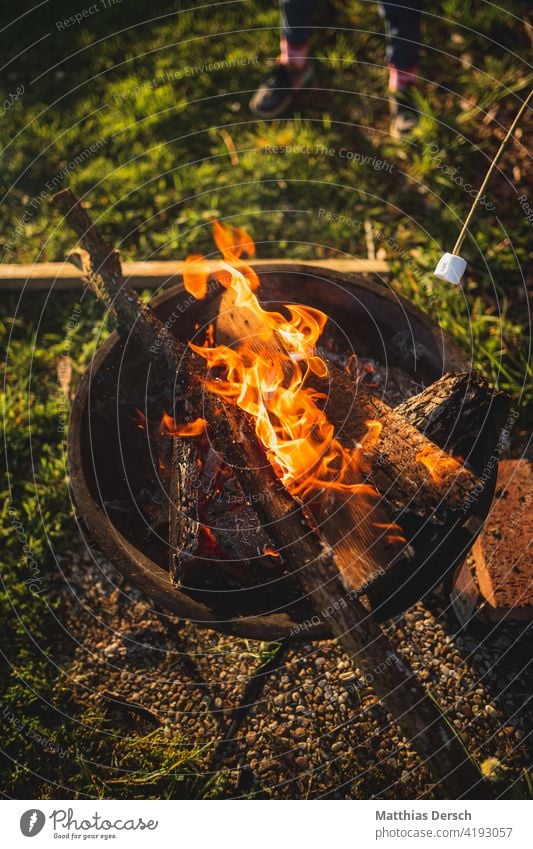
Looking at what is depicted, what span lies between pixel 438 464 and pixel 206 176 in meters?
4.41

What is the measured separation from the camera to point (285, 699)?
Result: 137 inches

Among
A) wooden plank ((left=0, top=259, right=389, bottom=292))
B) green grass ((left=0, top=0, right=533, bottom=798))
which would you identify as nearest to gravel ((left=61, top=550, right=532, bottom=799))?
green grass ((left=0, top=0, right=533, bottom=798))

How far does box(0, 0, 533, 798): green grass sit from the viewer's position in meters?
4.35

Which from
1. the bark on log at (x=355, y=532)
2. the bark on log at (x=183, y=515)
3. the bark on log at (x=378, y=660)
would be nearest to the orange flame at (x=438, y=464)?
the bark on log at (x=355, y=532)

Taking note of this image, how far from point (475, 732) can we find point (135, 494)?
2.45 meters

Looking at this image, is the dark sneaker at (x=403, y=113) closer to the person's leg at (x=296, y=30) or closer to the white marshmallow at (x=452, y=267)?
the person's leg at (x=296, y=30)

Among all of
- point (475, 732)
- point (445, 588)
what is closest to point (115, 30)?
point (445, 588)

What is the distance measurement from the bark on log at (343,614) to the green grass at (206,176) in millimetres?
1861

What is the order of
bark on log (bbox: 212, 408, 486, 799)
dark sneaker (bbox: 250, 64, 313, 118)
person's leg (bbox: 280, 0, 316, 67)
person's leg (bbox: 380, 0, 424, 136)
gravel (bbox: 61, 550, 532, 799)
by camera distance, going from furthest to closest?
1. dark sneaker (bbox: 250, 64, 313, 118)
2. person's leg (bbox: 280, 0, 316, 67)
3. person's leg (bbox: 380, 0, 424, 136)
4. gravel (bbox: 61, 550, 532, 799)
5. bark on log (bbox: 212, 408, 486, 799)

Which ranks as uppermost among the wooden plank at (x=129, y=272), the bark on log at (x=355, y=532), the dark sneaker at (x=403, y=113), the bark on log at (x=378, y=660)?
the dark sneaker at (x=403, y=113)

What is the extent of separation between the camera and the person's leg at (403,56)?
5168mm

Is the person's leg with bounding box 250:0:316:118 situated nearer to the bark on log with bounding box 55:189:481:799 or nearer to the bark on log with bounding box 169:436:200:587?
the bark on log with bounding box 55:189:481:799

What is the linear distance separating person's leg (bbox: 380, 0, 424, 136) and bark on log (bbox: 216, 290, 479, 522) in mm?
3890

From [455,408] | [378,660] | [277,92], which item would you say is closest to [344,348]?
[455,408]
